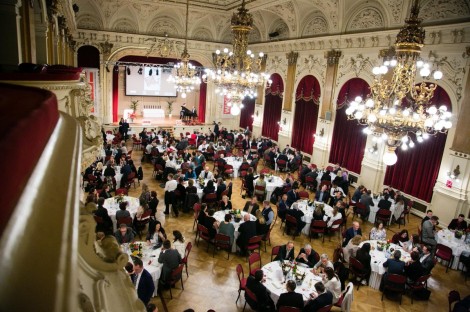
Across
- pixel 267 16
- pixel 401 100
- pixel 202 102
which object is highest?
pixel 267 16

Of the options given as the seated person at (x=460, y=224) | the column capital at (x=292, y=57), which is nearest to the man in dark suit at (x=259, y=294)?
the seated person at (x=460, y=224)

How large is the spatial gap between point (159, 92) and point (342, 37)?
14006mm

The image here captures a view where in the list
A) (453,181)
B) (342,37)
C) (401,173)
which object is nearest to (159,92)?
(342,37)

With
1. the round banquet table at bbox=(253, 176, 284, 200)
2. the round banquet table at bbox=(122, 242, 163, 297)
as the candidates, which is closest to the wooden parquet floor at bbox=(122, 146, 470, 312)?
the round banquet table at bbox=(122, 242, 163, 297)

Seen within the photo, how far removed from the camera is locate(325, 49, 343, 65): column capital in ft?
Answer: 49.3

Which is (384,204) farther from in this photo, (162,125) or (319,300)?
(162,125)

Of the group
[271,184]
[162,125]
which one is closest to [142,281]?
[271,184]

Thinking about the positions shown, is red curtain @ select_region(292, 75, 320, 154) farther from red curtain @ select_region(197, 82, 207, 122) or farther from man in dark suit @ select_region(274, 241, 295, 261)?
man in dark suit @ select_region(274, 241, 295, 261)

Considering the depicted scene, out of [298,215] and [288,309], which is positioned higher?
[298,215]

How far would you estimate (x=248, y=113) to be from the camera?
76.3ft

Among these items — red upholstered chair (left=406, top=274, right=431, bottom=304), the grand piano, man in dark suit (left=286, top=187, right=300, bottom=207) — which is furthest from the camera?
the grand piano

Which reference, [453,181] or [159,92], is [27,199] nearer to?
[453,181]

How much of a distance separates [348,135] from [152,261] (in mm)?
10768

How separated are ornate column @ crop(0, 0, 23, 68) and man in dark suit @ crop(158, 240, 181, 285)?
13.6ft
